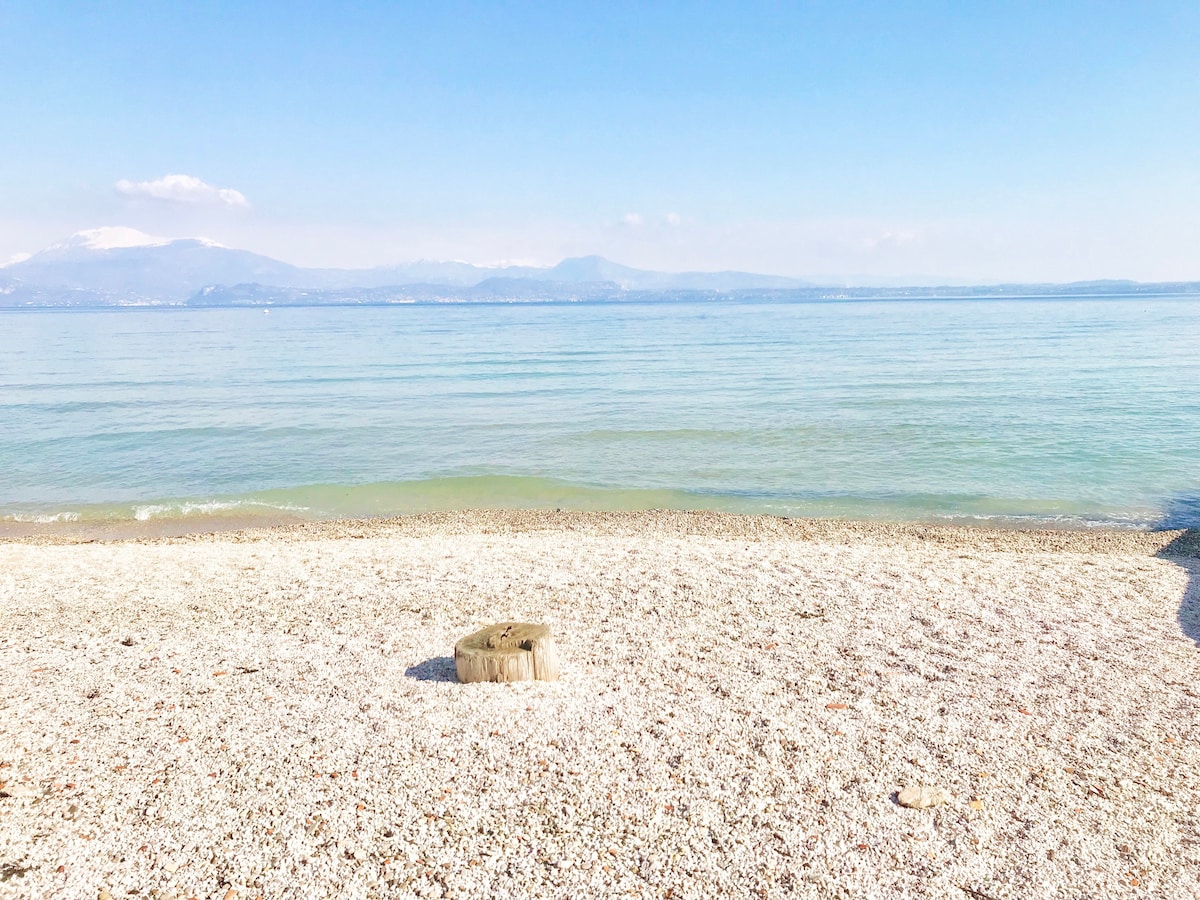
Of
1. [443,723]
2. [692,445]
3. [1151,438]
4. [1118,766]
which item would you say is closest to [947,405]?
[1151,438]

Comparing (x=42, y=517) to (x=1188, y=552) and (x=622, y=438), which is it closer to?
(x=622, y=438)

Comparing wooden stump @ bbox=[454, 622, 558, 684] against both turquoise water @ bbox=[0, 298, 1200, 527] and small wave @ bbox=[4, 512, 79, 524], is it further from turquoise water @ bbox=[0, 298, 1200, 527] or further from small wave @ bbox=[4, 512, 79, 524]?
small wave @ bbox=[4, 512, 79, 524]

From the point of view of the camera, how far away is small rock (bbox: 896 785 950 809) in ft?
17.2

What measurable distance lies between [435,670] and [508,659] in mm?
915

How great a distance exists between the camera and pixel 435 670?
7516mm

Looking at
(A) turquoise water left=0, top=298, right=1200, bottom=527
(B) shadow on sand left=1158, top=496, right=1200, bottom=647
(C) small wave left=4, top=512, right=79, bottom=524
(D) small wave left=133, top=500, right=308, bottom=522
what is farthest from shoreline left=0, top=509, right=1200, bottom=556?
(A) turquoise water left=0, top=298, right=1200, bottom=527

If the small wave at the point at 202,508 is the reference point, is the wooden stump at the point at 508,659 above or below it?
above

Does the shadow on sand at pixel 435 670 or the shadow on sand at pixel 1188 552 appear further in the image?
the shadow on sand at pixel 1188 552

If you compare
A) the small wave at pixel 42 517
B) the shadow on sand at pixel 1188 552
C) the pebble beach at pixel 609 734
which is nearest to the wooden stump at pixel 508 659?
the pebble beach at pixel 609 734

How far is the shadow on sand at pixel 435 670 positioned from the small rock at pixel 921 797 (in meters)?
3.93

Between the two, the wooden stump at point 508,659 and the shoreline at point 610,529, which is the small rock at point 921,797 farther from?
the shoreline at point 610,529

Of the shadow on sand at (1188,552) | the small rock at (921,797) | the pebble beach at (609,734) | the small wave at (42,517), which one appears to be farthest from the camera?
the small wave at (42,517)

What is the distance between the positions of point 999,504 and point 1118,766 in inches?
475

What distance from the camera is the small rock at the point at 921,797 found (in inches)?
207
